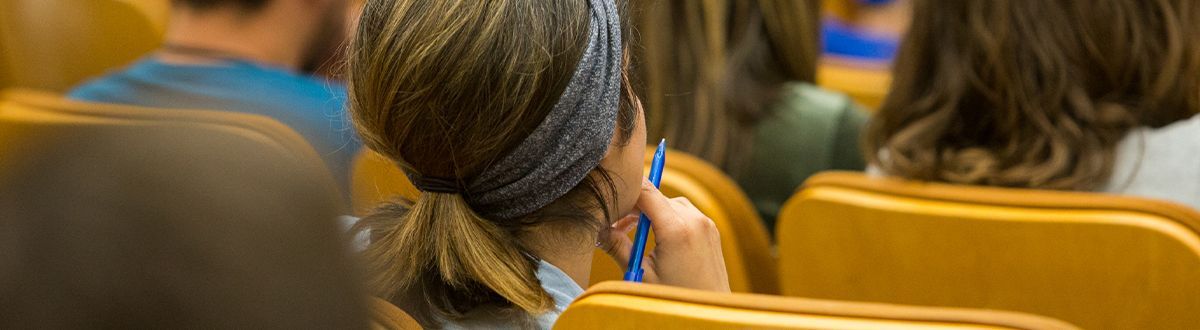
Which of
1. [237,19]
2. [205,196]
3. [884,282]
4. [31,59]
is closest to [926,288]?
[884,282]

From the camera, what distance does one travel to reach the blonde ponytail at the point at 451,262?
1.20 meters

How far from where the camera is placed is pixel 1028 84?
193 cm

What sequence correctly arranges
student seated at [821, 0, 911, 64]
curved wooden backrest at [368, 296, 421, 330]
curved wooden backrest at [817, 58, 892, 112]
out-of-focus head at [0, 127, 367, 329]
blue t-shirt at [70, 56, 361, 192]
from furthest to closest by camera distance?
student seated at [821, 0, 911, 64], curved wooden backrest at [817, 58, 892, 112], blue t-shirt at [70, 56, 361, 192], curved wooden backrest at [368, 296, 421, 330], out-of-focus head at [0, 127, 367, 329]

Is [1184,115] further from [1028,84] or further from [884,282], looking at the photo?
[884,282]

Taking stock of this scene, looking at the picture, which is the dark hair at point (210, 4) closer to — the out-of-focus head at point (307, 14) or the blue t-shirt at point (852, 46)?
the out-of-focus head at point (307, 14)

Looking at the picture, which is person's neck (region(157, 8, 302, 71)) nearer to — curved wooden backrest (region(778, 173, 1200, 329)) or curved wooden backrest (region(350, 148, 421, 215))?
curved wooden backrest (region(350, 148, 421, 215))

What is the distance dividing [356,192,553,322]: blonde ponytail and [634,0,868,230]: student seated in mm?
1107

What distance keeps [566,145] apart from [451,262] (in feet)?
0.47

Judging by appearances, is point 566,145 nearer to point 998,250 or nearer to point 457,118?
point 457,118

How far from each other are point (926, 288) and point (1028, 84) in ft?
1.40

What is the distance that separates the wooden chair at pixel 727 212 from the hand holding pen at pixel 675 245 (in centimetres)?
33

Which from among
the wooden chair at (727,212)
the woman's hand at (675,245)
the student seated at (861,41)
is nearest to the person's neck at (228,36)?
the wooden chair at (727,212)

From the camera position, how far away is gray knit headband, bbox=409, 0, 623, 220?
1.18 m

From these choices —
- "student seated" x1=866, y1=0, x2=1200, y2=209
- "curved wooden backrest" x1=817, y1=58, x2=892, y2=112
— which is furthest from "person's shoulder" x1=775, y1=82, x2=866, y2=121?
"student seated" x1=866, y1=0, x2=1200, y2=209
